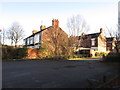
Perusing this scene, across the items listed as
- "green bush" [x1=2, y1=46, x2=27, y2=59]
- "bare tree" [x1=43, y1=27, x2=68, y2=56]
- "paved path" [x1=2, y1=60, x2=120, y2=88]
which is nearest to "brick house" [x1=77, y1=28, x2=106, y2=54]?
"bare tree" [x1=43, y1=27, x2=68, y2=56]

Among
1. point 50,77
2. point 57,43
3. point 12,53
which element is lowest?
point 50,77

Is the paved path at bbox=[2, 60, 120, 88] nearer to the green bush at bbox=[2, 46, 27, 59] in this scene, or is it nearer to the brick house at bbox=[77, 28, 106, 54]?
the green bush at bbox=[2, 46, 27, 59]

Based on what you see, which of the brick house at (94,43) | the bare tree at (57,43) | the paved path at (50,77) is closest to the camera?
the paved path at (50,77)

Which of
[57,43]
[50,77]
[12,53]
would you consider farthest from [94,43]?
[50,77]

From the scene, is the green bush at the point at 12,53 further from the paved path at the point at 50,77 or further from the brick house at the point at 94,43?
the brick house at the point at 94,43

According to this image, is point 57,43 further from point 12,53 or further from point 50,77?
point 50,77

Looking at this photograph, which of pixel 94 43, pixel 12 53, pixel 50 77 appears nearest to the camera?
pixel 50 77

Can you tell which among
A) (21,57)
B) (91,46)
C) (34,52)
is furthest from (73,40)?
(91,46)

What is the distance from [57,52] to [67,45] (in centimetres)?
249

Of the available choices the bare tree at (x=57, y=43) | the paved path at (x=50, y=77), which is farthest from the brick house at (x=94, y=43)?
the paved path at (x=50, y=77)

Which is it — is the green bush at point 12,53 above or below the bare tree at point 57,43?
below

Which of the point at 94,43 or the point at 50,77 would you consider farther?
the point at 94,43

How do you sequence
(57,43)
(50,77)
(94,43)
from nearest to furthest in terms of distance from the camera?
1. (50,77)
2. (57,43)
3. (94,43)

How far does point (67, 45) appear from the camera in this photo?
21625mm
